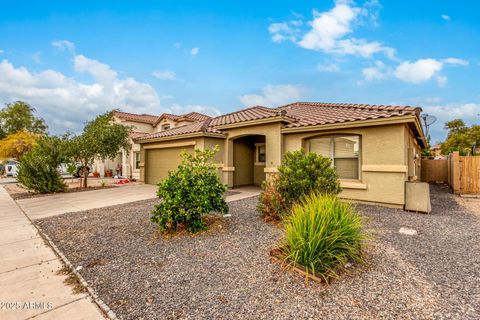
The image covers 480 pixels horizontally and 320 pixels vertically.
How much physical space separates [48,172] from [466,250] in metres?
Answer: 16.9

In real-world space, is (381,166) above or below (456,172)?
above

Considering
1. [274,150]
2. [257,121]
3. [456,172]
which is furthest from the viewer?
[456,172]

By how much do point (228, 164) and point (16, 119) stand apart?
41015 millimetres

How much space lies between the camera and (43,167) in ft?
39.4

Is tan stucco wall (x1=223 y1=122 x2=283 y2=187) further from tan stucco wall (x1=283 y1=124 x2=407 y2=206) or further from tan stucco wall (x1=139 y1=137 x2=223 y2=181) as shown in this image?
tan stucco wall (x1=283 y1=124 x2=407 y2=206)

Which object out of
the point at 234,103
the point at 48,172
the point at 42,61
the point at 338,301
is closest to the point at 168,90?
the point at 234,103

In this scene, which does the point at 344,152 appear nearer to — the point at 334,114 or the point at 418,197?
the point at 334,114

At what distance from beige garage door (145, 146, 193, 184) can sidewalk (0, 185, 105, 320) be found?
881 cm

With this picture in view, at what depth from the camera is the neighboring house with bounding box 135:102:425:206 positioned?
25.2 feet

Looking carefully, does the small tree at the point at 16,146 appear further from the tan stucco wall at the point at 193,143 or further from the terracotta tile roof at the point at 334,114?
the terracotta tile roof at the point at 334,114

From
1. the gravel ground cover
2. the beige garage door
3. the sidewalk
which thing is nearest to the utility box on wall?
the gravel ground cover

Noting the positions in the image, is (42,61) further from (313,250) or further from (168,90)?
(313,250)

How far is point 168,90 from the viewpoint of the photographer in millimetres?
20766

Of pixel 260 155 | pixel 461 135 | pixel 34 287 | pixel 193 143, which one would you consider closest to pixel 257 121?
pixel 260 155
